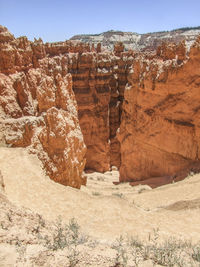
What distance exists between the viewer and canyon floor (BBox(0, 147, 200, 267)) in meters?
3.09

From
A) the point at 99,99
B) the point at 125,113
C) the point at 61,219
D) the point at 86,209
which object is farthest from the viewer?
the point at 99,99

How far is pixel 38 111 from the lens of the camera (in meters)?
9.94

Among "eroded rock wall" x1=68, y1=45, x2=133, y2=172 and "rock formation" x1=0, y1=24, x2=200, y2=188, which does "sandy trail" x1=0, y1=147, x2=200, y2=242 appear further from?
"eroded rock wall" x1=68, y1=45, x2=133, y2=172

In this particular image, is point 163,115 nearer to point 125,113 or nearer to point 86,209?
point 125,113

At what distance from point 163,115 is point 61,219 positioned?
9.55 meters

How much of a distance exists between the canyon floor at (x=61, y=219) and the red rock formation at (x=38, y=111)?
84 cm

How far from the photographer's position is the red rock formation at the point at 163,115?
39.4 feet

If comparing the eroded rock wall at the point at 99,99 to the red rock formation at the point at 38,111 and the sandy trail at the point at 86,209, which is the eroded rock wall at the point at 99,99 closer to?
the red rock formation at the point at 38,111

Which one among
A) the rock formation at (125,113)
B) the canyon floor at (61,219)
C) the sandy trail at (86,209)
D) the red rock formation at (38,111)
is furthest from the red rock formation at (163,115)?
the sandy trail at (86,209)

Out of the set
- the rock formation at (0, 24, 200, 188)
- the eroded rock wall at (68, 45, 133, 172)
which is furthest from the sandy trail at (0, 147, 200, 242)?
the eroded rock wall at (68, 45, 133, 172)

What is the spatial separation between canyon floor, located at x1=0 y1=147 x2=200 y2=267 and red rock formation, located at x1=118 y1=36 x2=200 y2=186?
460 cm

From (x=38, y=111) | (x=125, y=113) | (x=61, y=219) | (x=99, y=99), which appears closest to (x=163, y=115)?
(x=125, y=113)

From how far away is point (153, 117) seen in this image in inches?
538

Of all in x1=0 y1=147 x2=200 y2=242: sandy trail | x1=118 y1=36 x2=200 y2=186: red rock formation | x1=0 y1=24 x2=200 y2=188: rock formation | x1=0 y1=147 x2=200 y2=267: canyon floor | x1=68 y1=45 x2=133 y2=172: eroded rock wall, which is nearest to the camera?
x1=0 y1=147 x2=200 y2=267: canyon floor
